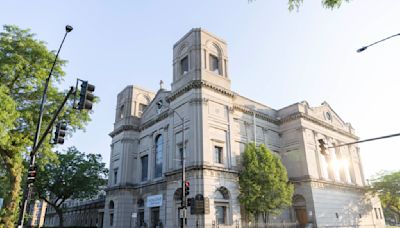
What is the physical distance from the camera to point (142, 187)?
38.2m

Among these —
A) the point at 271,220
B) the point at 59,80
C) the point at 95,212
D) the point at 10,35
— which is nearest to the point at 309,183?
the point at 271,220

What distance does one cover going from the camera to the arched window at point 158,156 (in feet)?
122

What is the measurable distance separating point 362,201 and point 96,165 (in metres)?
43.3

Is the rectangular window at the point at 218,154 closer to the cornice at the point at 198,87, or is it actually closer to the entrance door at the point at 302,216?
the cornice at the point at 198,87

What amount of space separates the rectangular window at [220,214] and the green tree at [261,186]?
81.9 inches

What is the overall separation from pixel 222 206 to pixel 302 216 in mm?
12493

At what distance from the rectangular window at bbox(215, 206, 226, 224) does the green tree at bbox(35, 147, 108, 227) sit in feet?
94.3

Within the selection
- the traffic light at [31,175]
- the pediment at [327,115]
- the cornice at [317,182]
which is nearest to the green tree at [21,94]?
the traffic light at [31,175]

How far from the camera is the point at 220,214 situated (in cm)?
2855

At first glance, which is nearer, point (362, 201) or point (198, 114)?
point (198, 114)

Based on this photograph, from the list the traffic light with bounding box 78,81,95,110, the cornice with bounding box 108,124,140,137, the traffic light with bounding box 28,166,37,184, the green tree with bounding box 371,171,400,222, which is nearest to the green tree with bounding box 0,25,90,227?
the traffic light with bounding box 28,166,37,184

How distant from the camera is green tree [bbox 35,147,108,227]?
153 ft

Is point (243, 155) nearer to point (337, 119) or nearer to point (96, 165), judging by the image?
point (337, 119)

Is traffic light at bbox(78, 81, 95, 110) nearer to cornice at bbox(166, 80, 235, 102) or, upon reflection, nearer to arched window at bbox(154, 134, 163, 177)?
cornice at bbox(166, 80, 235, 102)
